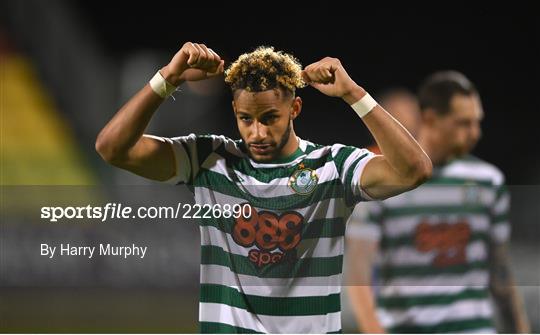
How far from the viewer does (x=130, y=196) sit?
5172mm

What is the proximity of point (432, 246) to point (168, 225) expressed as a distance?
2504 millimetres

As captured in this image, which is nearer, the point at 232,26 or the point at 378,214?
the point at 378,214

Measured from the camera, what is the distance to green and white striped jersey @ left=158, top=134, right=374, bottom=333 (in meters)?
2.19

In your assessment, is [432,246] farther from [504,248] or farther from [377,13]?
[377,13]

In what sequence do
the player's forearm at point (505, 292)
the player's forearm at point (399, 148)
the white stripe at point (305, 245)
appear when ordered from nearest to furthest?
the player's forearm at point (399, 148)
the white stripe at point (305, 245)
the player's forearm at point (505, 292)

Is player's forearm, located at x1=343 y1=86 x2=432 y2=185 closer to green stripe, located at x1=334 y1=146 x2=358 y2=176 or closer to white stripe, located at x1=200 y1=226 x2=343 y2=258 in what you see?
green stripe, located at x1=334 y1=146 x2=358 y2=176

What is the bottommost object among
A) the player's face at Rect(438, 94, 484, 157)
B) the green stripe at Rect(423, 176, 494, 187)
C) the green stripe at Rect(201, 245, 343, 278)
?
the green stripe at Rect(201, 245, 343, 278)

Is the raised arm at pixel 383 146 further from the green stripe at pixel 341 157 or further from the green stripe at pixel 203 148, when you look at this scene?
the green stripe at pixel 203 148

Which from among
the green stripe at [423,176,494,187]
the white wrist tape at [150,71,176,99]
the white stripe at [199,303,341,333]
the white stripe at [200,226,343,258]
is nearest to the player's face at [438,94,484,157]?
the green stripe at [423,176,494,187]

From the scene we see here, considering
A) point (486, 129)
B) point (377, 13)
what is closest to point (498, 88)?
point (486, 129)

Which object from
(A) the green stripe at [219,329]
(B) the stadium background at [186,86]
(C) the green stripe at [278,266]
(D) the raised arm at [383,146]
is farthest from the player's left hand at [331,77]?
(B) the stadium background at [186,86]

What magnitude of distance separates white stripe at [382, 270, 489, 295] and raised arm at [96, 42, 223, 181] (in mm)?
1205

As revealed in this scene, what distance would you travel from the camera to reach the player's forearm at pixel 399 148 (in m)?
2.12

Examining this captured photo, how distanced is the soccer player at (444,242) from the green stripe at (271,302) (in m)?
0.69
